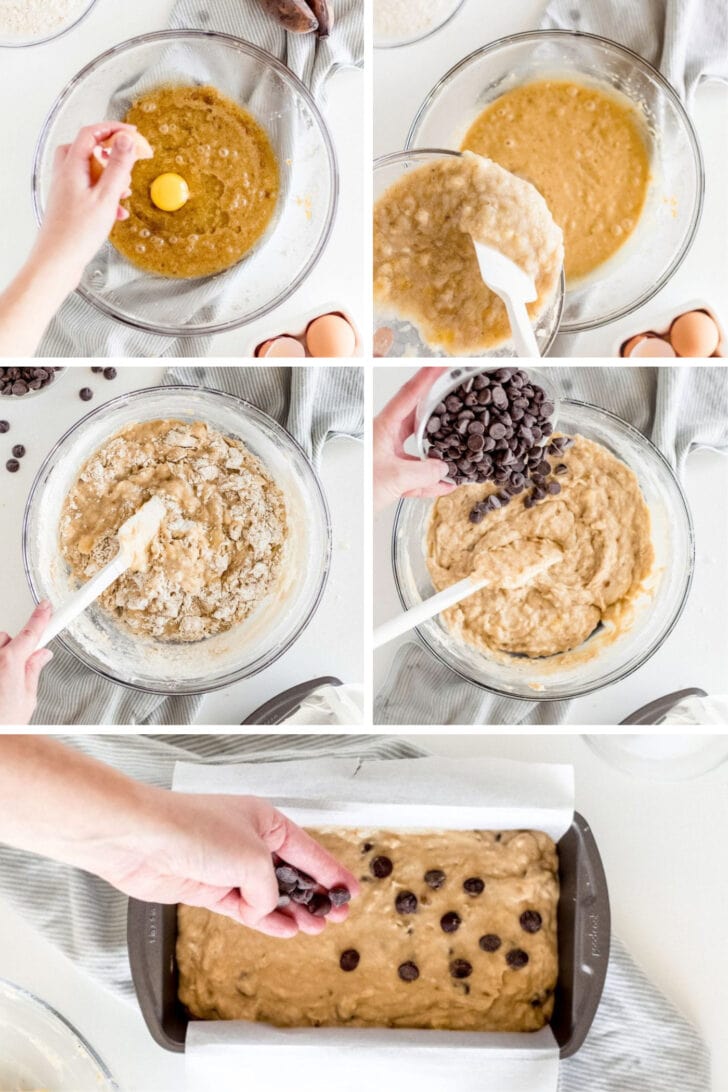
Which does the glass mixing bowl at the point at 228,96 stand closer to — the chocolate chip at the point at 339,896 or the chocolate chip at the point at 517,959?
the chocolate chip at the point at 339,896

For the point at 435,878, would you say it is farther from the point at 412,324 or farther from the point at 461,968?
the point at 412,324

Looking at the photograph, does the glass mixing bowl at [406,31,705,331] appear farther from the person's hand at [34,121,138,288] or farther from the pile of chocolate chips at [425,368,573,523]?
the person's hand at [34,121,138,288]

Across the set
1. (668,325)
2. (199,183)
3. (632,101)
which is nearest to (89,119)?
(199,183)

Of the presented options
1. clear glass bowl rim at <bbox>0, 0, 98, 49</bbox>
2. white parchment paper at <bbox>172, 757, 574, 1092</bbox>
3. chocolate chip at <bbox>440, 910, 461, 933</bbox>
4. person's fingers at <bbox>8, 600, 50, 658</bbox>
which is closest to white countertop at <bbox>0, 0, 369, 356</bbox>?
clear glass bowl rim at <bbox>0, 0, 98, 49</bbox>

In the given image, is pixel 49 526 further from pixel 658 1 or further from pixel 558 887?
pixel 658 1

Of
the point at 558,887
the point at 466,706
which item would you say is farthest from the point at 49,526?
the point at 558,887

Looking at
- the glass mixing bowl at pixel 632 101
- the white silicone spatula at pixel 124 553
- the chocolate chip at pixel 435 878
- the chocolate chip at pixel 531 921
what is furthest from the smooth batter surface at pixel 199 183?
the chocolate chip at pixel 531 921
